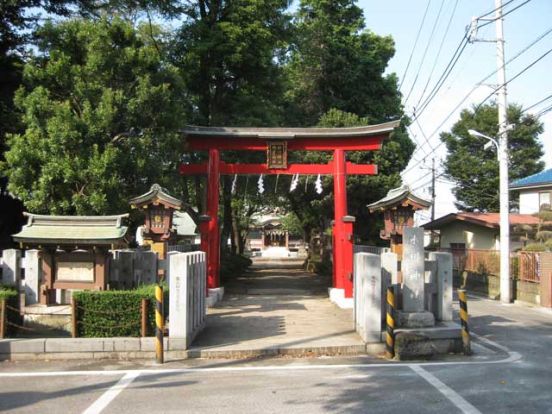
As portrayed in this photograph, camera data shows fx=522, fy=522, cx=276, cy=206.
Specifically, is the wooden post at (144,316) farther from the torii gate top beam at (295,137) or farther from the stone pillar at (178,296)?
the torii gate top beam at (295,137)

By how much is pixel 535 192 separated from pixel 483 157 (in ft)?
41.6

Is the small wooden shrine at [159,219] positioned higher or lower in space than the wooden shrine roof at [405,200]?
lower

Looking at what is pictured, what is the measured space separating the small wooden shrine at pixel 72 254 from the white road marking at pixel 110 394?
11.1ft

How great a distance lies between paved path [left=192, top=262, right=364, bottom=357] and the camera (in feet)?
33.0

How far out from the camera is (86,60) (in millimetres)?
14016

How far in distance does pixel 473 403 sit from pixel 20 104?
12.8 meters

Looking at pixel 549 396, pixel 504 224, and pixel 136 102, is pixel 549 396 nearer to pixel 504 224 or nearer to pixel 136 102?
pixel 136 102

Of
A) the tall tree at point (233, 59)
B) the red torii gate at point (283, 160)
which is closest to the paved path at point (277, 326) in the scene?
the red torii gate at point (283, 160)

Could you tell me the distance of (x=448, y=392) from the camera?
7445 mm

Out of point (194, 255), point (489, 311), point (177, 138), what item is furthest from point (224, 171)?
point (489, 311)

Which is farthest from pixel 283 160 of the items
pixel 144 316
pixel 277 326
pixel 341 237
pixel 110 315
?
pixel 110 315

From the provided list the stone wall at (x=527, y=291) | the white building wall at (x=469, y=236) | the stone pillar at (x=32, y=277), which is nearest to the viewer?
the stone pillar at (x=32, y=277)

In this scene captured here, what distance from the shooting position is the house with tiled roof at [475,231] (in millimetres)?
29312

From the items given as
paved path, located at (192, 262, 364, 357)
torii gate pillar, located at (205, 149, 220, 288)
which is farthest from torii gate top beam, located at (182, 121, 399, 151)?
paved path, located at (192, 262, 364, 357)
